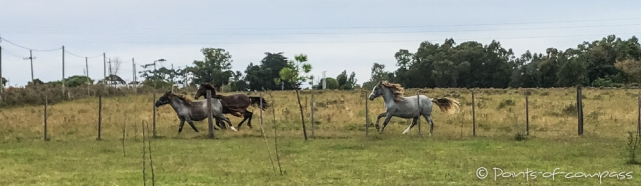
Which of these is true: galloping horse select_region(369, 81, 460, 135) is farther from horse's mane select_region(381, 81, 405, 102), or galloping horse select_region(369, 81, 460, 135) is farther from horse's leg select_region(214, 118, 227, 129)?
horse's leg select_region(214, 118, 227, 129)

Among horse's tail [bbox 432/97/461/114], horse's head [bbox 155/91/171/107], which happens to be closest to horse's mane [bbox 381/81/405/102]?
horse's tail [bbox 432/97/461/114]

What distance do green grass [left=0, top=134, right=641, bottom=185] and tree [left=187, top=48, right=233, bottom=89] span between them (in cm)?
5786

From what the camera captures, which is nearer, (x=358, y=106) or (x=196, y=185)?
(x=196, y=185)

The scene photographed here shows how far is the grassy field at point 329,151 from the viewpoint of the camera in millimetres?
9344

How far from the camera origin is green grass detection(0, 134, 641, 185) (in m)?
9.09

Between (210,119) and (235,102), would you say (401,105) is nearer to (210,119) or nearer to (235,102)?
(210,119)

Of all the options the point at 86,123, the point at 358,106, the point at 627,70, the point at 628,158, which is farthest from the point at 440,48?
the point at 628,158

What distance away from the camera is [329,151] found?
13.0m

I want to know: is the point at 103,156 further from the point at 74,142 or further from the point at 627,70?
the point at 627,70

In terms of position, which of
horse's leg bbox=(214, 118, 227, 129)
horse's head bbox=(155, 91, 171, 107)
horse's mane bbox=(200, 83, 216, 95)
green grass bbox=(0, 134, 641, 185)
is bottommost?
green grass bbox=(0, 134, 641, 185)

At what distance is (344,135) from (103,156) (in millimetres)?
6475

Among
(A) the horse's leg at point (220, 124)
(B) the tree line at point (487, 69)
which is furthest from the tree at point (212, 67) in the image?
(A) the horse's leg at point (220, 124)

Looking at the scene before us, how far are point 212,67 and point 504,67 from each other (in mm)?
32842

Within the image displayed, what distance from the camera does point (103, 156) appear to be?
41.3ft
